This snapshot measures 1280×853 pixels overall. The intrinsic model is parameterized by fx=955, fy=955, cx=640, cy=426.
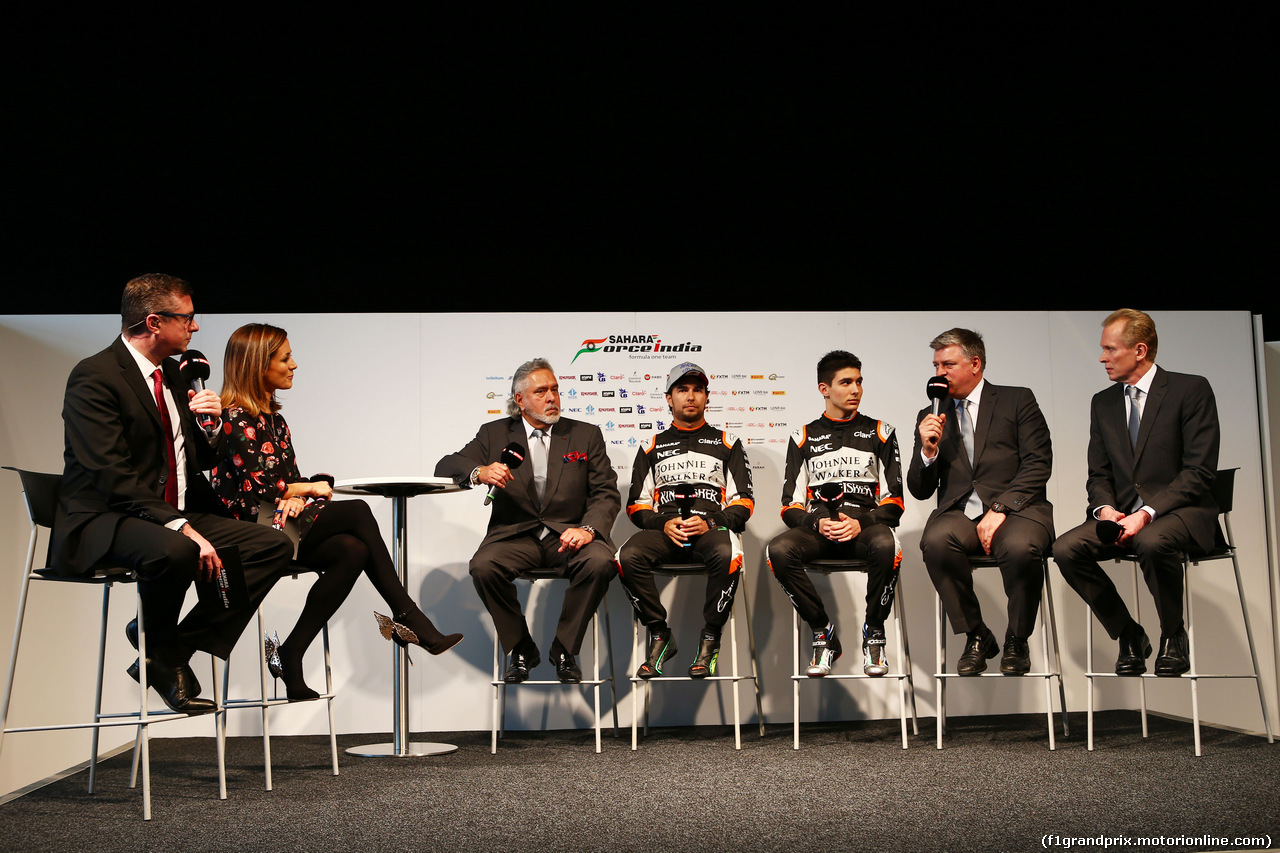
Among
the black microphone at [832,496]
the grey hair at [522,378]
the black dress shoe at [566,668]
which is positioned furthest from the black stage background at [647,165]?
the black dress shoe at [566,668]

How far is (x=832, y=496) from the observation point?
367 centimetres

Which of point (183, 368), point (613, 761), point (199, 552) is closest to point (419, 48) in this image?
point (183, 368)

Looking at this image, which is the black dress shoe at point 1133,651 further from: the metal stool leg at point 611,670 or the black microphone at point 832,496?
the metal stool leg at point 611,670

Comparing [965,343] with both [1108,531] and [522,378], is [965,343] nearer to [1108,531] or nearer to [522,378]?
[1108,531]

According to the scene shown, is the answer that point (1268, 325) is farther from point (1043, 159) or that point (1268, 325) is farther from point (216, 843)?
point (216, 843)

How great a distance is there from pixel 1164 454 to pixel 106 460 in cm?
345

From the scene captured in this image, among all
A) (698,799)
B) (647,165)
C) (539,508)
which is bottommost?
(698,799)

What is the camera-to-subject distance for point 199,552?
259 cm

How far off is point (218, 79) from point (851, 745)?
4.44m

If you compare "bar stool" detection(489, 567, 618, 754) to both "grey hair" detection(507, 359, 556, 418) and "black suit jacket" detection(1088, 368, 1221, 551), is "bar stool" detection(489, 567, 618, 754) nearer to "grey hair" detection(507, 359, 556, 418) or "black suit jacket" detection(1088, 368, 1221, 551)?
"grey hair" detection(507, 359, 556, 418)

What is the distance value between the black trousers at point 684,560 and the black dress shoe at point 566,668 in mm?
330

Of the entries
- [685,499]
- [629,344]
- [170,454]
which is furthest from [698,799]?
[629,344]

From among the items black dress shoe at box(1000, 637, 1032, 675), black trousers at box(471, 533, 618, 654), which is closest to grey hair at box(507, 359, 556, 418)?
black trousers at box(471, 533, 618, 654)

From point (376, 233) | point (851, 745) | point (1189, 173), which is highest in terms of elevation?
point (1189, 173)
